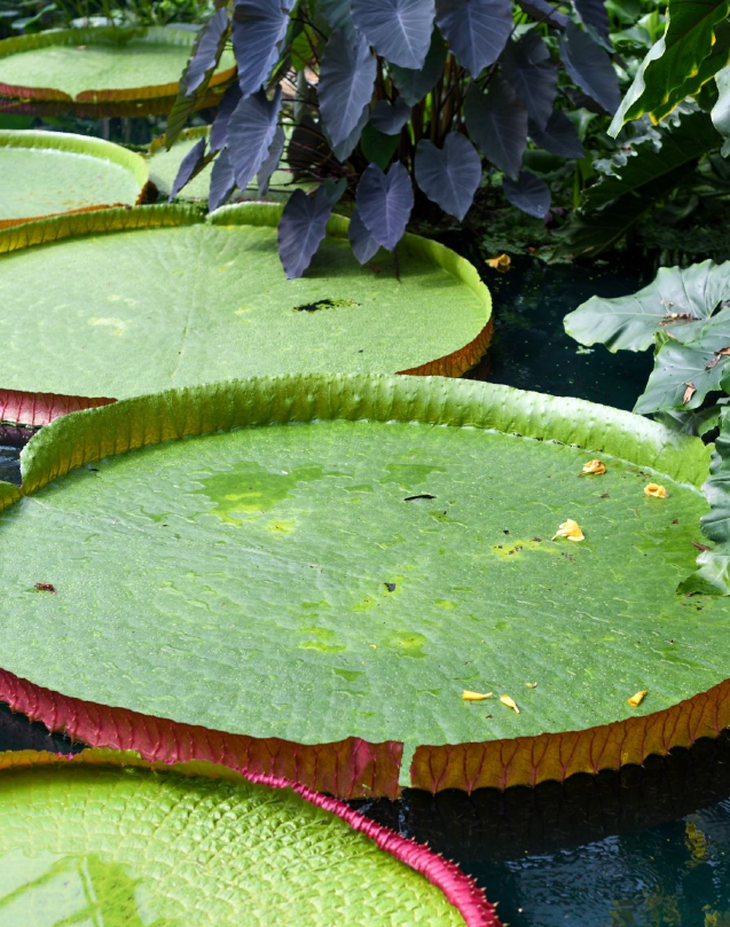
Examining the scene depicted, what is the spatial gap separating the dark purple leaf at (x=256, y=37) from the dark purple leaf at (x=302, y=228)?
Result: 32 centimetres

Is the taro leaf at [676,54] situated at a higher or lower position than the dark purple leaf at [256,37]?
higher

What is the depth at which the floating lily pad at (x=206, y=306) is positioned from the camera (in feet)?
8.29

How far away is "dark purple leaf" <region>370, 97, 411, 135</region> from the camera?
310cm

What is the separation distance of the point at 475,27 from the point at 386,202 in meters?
0.50

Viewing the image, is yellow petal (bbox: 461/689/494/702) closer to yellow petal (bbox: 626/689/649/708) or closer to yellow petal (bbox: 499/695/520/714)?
yellow petal (bbox: 499/695/520/714)

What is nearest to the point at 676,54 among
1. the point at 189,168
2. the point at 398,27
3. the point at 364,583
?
the point at 364,583

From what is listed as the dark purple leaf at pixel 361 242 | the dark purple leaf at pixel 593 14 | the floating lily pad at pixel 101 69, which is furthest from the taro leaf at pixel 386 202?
the floating lily pad at pixel 101 69

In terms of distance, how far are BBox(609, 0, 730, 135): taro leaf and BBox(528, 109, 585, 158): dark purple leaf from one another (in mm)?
1622

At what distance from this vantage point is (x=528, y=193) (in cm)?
324

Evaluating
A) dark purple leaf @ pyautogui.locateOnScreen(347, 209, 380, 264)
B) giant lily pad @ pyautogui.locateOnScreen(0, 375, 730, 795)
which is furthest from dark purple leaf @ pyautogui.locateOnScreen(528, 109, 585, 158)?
giant lily pad @ pyautogui.locateOnScreen(0, 375, 730, 795)

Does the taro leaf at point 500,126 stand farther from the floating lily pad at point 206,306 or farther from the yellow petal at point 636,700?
the yellow petal at point 636,700

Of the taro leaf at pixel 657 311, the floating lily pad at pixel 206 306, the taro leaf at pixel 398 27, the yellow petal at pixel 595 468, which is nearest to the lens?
the yellow petal at pixel 595 468

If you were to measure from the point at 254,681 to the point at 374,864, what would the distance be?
0.36 meters

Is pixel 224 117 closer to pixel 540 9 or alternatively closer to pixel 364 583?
pixel 540 9
